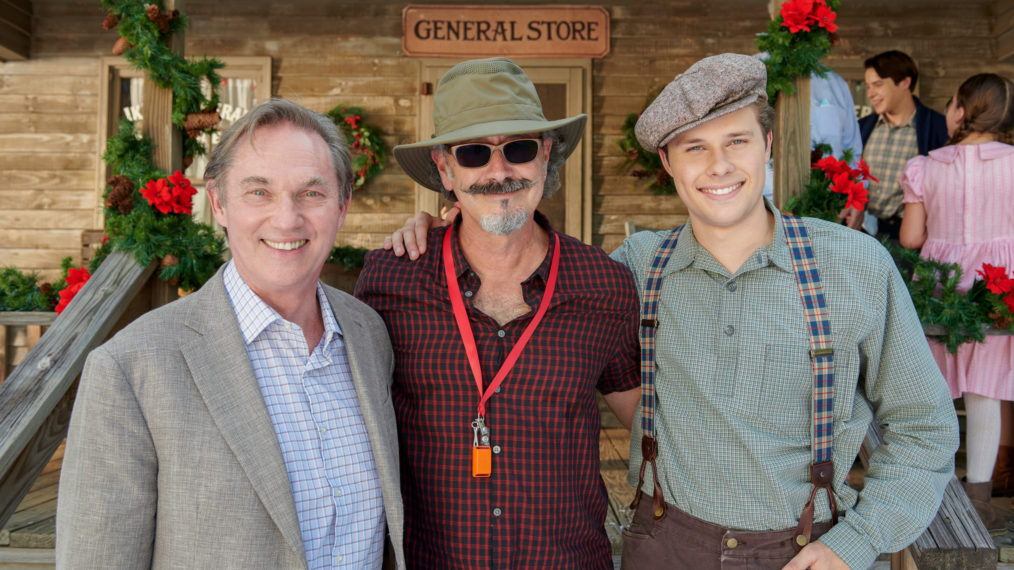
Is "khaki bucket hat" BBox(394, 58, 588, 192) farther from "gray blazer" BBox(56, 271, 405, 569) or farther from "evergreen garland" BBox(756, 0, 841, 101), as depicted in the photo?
"evergreen garland" BBox(756, 0, 841, 101)

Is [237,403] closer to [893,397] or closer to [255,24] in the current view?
[893,397]

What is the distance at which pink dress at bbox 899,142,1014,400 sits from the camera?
321 centimetres

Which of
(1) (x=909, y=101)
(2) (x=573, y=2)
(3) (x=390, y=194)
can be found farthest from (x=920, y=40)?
(3) (x=390, y=194)

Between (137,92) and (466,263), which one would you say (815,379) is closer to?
(466,263)

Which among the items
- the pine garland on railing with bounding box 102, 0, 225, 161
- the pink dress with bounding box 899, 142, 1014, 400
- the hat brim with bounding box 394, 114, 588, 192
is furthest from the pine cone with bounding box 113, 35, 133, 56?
the pink dress with bounding box 899, 142, 1014, 400

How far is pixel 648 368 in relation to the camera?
1800 mm

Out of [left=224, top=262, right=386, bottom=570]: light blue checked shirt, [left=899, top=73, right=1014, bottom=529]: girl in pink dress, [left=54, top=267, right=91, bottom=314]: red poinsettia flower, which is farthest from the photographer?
[left=899, top=73, right=1014, bottom=529]: girl in pink dress

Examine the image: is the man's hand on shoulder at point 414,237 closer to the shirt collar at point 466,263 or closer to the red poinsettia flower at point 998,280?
the shirt collar at point 466,263

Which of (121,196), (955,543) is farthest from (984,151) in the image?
(121,196)

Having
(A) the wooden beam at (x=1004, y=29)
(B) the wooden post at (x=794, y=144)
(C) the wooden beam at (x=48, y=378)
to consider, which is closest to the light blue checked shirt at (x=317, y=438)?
(C) the wooden beam at (x=48, y=378)

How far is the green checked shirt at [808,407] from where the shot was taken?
1.62 metres

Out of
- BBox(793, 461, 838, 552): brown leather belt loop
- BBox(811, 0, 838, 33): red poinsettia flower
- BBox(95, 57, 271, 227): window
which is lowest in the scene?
BBox(793, 461, 838, 552): brown leather belt loop

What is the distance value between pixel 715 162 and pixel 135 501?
139 cm

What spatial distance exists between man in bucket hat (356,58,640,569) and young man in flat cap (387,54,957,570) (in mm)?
206
